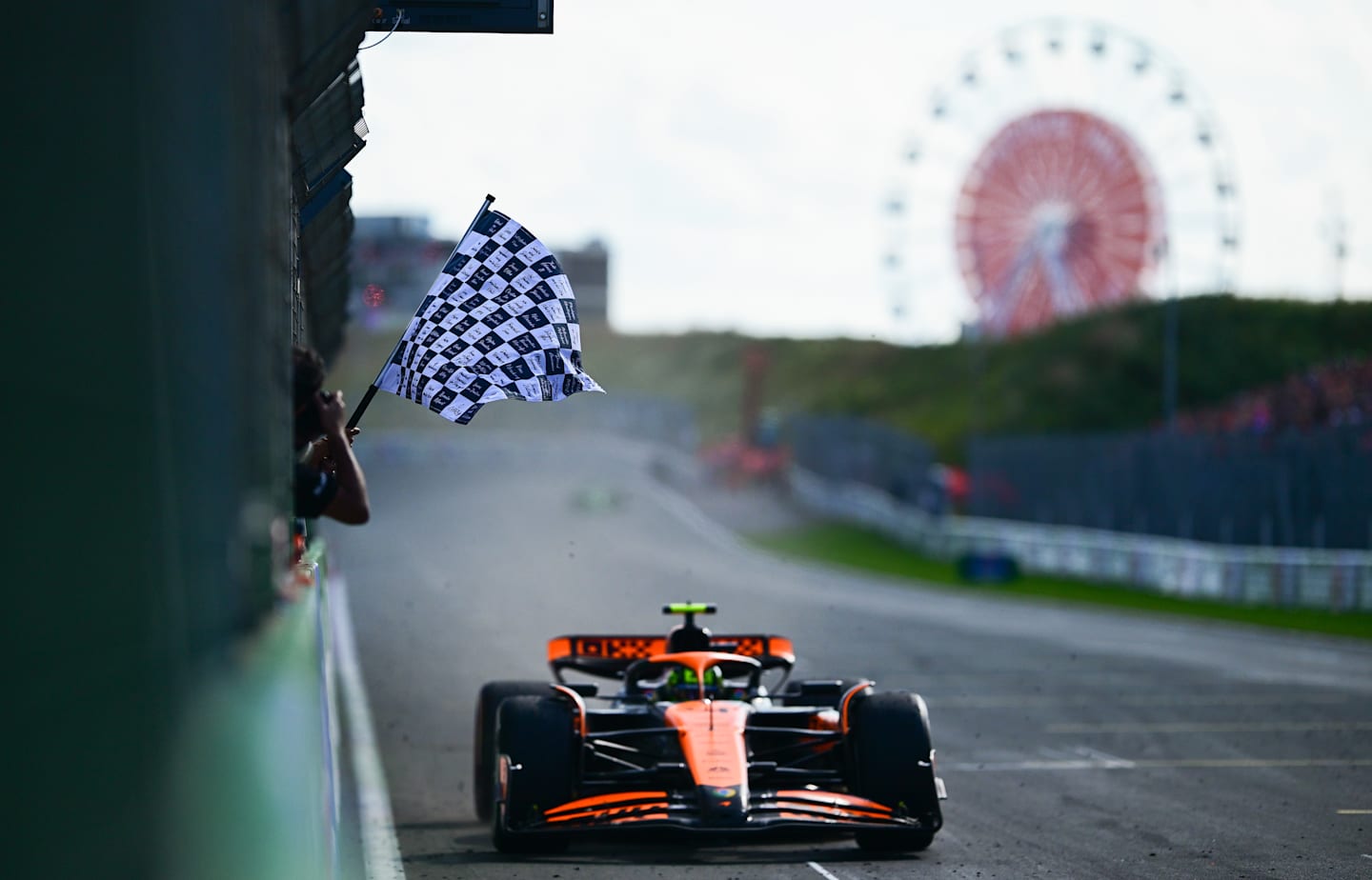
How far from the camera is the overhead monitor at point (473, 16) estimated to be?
8789 millimetres

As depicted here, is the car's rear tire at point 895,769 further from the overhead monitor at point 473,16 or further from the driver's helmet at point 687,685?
the overhead monitor at point 473,16

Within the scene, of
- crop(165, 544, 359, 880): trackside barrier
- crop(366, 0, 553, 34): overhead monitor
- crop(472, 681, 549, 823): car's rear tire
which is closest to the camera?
crop(165, 544, 359, 880): trackside barrier

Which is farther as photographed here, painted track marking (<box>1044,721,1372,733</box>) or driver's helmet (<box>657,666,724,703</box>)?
painted track marking (<box>1044,721,1372,733</box>)

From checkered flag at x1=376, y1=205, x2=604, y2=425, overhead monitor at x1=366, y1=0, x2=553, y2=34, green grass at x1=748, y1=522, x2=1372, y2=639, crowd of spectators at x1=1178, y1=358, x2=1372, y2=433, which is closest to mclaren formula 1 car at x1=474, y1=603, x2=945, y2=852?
checkered flag at x1=376, y1=205, x2=604, y2=425

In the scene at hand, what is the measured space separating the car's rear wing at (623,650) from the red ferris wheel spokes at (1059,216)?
42050mm

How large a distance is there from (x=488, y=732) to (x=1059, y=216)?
143 ft

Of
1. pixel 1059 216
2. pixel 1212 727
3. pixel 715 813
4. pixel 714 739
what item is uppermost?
pixel 1059 216

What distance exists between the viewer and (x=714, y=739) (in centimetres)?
920

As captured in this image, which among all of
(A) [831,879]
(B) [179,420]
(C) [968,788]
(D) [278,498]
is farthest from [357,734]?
(B) [179,420]

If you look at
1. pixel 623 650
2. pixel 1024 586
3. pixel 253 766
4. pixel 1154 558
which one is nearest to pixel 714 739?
pixel 623 650

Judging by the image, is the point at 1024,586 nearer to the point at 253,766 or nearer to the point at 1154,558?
the point at 1154,558

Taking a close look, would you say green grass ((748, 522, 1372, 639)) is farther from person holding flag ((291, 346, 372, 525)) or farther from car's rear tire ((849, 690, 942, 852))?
person holding flag ((291, 346, 372, 525))

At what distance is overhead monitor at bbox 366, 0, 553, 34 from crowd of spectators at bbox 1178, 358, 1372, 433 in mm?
26404

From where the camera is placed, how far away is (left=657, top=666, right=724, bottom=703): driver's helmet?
401 inches
